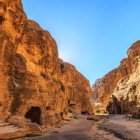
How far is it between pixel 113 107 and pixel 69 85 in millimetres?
18087

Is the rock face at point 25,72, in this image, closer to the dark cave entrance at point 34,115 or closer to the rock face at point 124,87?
the dark cave entrance at point 34,115

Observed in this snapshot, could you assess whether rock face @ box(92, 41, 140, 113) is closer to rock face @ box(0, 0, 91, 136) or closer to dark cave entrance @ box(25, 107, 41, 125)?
rock face @ box(0, 0, 91, 136)

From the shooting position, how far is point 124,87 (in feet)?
228

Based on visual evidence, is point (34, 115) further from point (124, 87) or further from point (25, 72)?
point (124, 87)

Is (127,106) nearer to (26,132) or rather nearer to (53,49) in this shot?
(53,49)

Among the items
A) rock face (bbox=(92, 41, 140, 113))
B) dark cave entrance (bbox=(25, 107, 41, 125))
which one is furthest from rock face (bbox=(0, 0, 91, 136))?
rock face (bbox=(92, 41, 140, 113))

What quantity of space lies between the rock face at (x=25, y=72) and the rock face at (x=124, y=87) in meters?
21.3

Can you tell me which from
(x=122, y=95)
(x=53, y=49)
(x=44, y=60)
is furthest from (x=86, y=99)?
(x=44, y=60)

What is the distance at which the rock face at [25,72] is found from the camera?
27312 millimetres

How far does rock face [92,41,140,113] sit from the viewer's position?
2322 inches

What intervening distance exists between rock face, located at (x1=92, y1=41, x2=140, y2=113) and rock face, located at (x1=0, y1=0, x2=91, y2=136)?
21333mm

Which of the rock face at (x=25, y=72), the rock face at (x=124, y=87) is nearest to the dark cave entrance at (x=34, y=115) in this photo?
the rock face at (x=25, y=72)

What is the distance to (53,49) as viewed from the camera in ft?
145

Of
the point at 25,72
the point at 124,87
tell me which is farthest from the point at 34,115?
the point at 124,87
